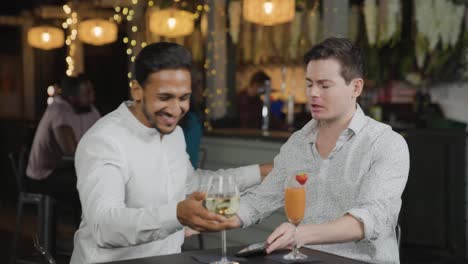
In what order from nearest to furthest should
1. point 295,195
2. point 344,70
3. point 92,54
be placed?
point 295,195 → point 344,70 → point 92,54

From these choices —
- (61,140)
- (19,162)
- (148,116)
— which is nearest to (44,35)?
(61,140)

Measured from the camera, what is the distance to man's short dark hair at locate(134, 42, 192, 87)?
248 centimetres

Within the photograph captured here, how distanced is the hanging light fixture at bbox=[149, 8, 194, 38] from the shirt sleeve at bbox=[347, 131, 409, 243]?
5.13 metres

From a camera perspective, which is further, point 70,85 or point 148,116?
point 70,85

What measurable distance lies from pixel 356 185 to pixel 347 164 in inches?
3.1

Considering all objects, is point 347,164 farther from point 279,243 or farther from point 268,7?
point 268,7

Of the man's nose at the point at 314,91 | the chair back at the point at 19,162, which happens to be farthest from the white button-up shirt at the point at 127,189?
the chair back at the point at 19,162

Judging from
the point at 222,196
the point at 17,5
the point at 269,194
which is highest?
the point at 17,5

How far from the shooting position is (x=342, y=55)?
263 centimetres

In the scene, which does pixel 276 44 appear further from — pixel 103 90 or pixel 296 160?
pixel 296 160

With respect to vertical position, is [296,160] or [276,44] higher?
[276,44]

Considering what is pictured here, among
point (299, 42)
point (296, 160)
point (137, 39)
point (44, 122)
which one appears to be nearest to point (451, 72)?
point (299, 42)

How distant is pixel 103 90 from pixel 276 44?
16.0 ft

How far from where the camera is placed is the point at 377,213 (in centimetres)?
242
